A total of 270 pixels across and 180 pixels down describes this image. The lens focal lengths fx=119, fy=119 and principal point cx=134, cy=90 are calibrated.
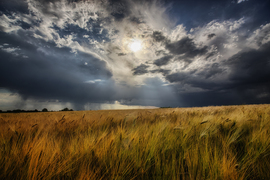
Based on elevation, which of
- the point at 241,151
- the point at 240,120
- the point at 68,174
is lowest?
the point at 241,151

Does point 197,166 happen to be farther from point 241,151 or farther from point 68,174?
point 241,151

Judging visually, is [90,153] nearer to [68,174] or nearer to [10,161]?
[68,174]

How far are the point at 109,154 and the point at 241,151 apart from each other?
5.94 ft

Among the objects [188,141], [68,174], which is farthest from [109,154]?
[188,141]

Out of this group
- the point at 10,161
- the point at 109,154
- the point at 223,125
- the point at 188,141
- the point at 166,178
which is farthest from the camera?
the point at 223,125

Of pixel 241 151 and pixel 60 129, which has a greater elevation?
pixel 60 129

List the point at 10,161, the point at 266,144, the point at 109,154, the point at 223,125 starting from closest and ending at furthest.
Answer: the point at 10,161 → the point at 109,154 → the point at 266,144 → the point at 223,125

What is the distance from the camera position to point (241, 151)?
165 cm

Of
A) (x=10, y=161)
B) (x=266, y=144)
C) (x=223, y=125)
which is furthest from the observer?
(x=223, y=125)

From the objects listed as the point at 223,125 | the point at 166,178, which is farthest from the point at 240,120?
the point at 166,178

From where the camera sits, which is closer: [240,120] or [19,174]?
[19,174]

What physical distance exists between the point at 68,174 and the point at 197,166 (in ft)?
3.51

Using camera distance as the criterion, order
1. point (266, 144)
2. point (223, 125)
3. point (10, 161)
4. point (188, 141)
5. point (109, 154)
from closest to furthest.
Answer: point (10, 161) → point (109, 154) → point (266, 144) → point (188, 141) → point (223, 125)

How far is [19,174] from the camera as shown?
38.1 inches
